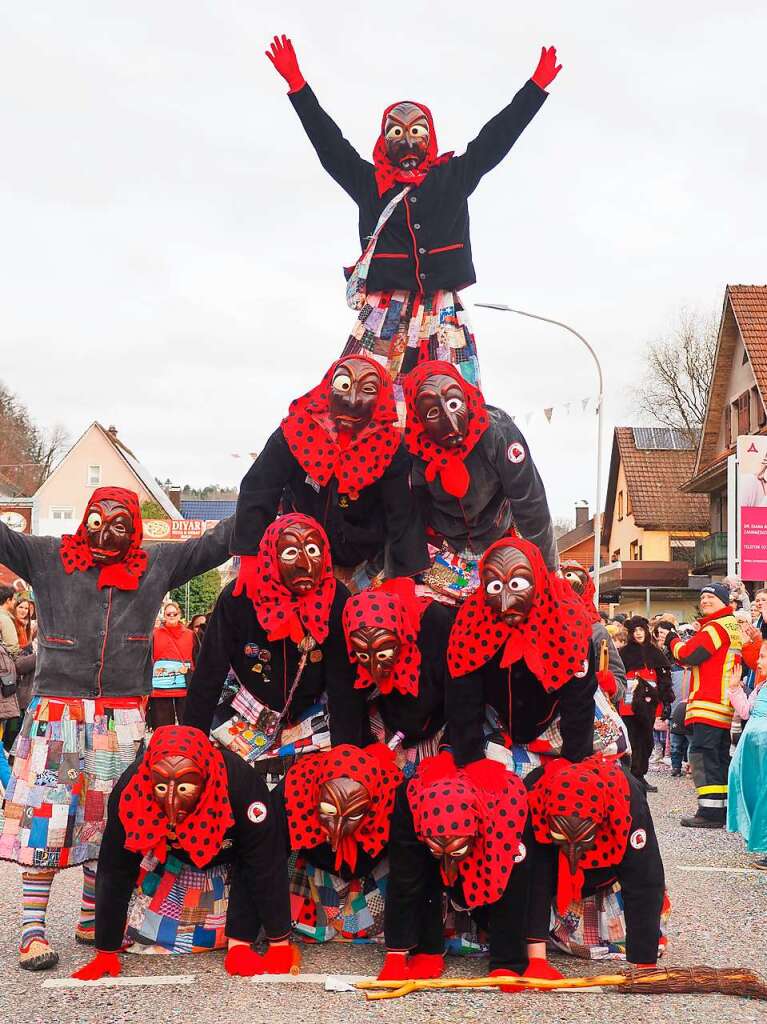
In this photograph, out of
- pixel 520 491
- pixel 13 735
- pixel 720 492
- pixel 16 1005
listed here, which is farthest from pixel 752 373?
pixel 16 1005

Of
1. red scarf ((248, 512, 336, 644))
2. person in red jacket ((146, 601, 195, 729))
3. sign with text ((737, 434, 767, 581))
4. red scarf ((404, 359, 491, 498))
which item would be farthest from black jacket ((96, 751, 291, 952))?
sign with text ((737, 434, 767, 581))

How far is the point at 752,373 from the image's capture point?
2666cm

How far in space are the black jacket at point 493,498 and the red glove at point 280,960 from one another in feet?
5.72

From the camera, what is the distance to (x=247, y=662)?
486cm

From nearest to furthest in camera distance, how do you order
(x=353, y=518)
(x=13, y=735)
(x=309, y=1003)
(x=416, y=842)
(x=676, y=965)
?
1. (x=309, y=1003)
2. (x=416, y=842)
3. (x=676, y=965)
4. (x=353, y=518)
5. (x=13, y=735)

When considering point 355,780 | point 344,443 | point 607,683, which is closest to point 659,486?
point 607,683

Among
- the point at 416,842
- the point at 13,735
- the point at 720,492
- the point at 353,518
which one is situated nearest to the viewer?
the point at 416,842

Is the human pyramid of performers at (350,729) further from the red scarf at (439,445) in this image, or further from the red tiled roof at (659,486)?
the red tiled roof at (659,486)

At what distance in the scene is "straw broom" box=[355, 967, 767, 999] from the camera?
419 cm

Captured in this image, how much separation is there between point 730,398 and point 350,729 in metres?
25.9

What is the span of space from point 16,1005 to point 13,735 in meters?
6.78

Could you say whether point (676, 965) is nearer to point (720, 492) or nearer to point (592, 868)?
point (592, 868)

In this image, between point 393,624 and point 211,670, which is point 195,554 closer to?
point 211,670

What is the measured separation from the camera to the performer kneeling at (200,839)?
4.31 meters
